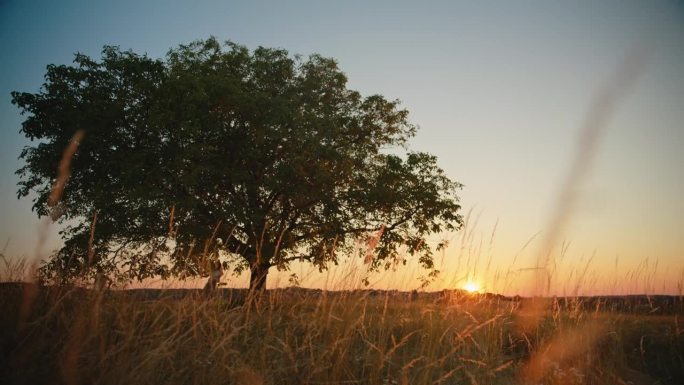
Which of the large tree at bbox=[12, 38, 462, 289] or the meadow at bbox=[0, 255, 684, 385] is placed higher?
the large tree at bbox=[12, 38, 462, 289]

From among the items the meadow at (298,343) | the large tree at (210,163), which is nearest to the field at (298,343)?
the meadow at (298,343)

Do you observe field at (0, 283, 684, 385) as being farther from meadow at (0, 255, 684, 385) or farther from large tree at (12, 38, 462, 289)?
large tree at (12, 38, 462, 289)

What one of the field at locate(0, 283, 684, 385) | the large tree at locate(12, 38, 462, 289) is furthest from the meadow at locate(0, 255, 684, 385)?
the large tree at locate(12, 38, 462, 289)

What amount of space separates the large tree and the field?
253 inches

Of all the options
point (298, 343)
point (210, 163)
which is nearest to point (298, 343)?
point (298, 343)

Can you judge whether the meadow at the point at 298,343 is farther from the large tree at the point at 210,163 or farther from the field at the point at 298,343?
the large tree at the point at 210,163

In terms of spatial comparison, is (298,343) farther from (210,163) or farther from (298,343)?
(210,163)

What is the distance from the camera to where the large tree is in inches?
467

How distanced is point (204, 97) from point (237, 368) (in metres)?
10.1

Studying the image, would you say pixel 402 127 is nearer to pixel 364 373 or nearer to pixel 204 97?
pixel 204 97

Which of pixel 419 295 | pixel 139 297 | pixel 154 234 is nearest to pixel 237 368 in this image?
pixel 139 297

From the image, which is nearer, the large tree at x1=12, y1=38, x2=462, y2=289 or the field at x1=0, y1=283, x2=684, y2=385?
the field at x1=0, y1=283, x2=684, y2=385

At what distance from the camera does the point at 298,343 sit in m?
4.10

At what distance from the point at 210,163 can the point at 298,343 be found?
10111mm
